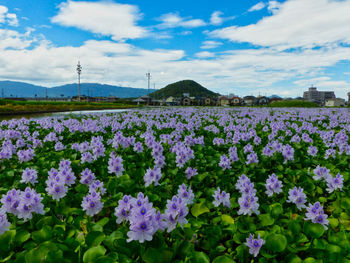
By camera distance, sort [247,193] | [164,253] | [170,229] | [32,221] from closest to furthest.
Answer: [164,253] → [170,229] → [32,221] → [247,193]

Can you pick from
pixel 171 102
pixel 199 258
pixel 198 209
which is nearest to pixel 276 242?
pixel 199 258

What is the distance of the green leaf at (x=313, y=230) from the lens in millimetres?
2022

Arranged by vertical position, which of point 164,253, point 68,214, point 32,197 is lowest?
point 68,214

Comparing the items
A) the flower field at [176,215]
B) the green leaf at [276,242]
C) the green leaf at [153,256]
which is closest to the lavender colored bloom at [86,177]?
the flower field at [176,215]

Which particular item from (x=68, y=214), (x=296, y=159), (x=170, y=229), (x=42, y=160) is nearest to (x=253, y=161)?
(x=296, y=159)

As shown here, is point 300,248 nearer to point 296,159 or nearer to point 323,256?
point 323,256

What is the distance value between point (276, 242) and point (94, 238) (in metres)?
1.37

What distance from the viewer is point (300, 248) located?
1.91m

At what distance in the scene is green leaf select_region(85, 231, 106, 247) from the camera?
185cm

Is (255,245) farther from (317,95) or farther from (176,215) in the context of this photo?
(317,95)

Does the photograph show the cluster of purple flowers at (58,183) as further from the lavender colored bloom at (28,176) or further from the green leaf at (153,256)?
the green leaf at (153,256)

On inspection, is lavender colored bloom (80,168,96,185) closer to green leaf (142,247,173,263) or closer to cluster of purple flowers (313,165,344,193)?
green leaf (142,247,173,263)

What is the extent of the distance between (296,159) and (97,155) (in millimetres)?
3523

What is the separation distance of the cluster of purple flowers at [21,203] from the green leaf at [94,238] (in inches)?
28.2
